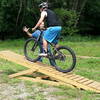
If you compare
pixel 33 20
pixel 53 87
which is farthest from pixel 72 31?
pixel 53 87

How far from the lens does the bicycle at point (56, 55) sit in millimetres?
7922

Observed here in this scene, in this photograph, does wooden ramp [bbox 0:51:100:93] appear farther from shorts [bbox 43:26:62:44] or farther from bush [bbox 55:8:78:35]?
bush [bbox 55:8:78:35]

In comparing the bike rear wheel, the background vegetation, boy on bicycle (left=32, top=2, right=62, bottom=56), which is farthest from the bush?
boy on bicycle (left=32, top=2, right=62, bottom=56)

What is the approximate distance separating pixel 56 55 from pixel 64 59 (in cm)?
26

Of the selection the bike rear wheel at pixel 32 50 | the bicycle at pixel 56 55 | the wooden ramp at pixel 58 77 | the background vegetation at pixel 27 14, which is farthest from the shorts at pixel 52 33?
the background vegetation at pixel 27 14

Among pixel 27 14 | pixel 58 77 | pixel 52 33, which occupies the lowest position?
pixel 58 77

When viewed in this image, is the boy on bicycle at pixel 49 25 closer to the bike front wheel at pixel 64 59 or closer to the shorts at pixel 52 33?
the shorts at pixel 52 33

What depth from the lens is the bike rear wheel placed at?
877 cm

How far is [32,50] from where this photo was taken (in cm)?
897

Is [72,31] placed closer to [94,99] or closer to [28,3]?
[28,3]

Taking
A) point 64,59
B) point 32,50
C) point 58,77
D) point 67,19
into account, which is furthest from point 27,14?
point 58,77

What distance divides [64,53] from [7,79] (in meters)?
1.73

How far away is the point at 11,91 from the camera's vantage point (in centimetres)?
665

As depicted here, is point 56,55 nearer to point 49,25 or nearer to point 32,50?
point 49,25
